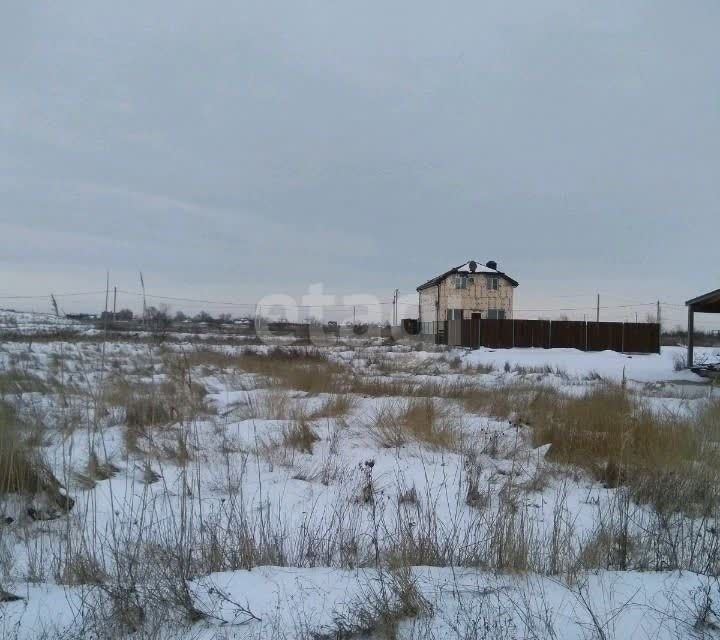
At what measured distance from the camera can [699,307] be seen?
18.5m

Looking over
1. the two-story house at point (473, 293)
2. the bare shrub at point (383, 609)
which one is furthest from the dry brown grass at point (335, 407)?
the two-story house at point (473, 293)

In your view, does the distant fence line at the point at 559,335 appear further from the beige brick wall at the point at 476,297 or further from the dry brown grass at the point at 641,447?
the dry brown grass at the point at 641,447

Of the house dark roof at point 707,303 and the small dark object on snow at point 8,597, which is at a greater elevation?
the house dark roof at point 707,303

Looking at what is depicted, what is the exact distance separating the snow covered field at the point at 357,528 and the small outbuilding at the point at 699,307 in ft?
38.2

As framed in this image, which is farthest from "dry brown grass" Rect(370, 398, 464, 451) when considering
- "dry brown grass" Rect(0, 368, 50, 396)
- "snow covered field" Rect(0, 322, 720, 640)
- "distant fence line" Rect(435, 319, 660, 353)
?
"distant fence line" Rect(435, 319, 660, 353)

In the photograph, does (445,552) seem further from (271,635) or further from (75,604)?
(75,604)

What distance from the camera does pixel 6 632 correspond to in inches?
84.3

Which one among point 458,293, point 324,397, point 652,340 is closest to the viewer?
point 324,397

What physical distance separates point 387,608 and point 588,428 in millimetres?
4784

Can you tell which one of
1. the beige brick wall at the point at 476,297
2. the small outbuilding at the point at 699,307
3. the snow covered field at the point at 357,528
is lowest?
the snow covered field at the point at 357,528

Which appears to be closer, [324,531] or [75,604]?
[75,604]

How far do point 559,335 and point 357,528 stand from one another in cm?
3192

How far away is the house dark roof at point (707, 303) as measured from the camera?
16.0 meters

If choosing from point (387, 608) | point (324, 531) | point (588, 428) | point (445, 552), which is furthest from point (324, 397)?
point (387, 608)
